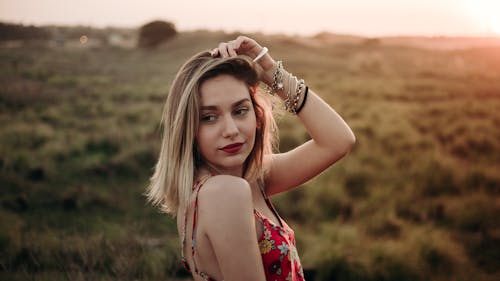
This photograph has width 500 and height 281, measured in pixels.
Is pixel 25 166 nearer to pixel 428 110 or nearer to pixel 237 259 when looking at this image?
pixel 237 259

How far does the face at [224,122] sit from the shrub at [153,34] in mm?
47009

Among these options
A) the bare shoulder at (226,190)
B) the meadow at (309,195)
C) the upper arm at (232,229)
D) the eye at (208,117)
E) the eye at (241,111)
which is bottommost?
the meadow at (309,195)

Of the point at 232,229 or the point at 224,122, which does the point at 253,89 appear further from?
the point at 232,229

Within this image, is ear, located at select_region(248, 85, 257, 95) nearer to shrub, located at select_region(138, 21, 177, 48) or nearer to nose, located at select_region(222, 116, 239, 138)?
nose, located at select_region(222, 116, 239, 138)

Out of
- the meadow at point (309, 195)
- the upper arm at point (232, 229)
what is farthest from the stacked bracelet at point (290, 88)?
the meadow at point (309, 195)

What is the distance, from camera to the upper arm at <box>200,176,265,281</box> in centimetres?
153

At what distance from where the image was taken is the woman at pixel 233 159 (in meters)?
1.56

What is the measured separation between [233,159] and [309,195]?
5015 millimetres

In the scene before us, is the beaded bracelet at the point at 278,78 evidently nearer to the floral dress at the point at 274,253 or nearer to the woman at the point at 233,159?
the woman at the point at 233,159

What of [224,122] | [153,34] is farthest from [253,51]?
[153,34]

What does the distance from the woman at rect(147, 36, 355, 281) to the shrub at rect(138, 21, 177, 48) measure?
4673 cm

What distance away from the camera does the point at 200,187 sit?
1.69 m

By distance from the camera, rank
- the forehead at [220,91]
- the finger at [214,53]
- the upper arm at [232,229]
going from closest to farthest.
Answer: the upper arm at [232,229], the forehead at [220,91], the finger at [214,53]

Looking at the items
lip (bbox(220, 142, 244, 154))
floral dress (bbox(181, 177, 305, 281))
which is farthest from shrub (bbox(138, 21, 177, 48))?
floral dress (bbox(181, 177, 305, 281))
